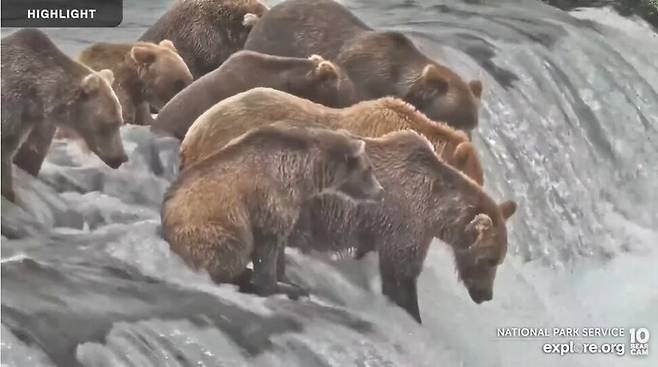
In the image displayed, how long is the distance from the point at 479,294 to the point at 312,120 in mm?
501

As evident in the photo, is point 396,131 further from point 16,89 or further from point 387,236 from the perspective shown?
point 16,89

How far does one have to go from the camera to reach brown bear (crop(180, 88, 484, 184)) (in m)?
1.83

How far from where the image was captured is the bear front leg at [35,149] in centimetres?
178

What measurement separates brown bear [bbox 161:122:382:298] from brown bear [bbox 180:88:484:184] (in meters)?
0.04

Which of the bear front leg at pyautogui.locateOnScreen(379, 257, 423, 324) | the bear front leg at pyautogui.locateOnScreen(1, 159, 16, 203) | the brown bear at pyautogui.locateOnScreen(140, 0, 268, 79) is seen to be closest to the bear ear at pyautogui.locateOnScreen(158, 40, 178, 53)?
the brown bear at pyautogui.locateOnScreen(140, 0, 268, 79)

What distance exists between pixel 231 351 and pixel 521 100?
82cm

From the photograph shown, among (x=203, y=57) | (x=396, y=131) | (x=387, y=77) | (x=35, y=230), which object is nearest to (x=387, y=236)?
(x=396, y=131)

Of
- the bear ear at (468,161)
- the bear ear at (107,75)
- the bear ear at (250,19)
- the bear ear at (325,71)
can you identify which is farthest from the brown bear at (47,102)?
the bear ear at (468,161)

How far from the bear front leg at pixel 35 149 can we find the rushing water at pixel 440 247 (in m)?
0.02

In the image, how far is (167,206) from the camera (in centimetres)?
179

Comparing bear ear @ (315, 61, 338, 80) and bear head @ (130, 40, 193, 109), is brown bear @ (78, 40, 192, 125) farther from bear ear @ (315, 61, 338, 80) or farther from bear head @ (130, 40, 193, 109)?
bear ear @ (315, 61, 338, 80)

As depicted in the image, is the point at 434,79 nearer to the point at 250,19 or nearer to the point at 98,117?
the point at 250,19

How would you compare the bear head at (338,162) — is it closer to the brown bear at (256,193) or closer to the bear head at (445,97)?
the brown bear at (256,193)

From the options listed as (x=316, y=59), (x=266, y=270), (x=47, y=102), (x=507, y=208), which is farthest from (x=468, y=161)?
(x=47, y=102)
